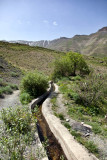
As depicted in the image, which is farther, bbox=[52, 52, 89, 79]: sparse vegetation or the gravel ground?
bbox=[52, 52, 89, 79]: sparse vegetation

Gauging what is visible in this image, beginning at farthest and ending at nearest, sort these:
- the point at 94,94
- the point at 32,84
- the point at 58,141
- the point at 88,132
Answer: the point at 32,84
the point at 94,94
the point at 88,132
the point at 58,141

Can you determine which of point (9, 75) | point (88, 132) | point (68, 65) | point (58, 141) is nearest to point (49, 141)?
point (58, 141)

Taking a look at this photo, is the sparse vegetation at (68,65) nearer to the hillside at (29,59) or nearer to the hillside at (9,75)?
the hillside at (29,59)

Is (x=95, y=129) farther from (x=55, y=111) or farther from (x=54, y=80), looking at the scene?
(x=54, y=80)

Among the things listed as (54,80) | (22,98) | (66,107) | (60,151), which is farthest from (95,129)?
(54,80)

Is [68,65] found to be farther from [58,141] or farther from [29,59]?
[29,59]

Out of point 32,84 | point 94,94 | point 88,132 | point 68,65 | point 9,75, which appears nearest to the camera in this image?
point 88,132

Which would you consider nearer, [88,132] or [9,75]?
[88,132]

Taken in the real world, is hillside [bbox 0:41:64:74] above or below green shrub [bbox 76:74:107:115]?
above

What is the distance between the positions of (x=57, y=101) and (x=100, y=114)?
12.3 feet

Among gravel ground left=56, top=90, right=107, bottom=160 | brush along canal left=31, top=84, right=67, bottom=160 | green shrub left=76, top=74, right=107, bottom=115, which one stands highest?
green shrub left=76, top=74, right=107, bottom=115

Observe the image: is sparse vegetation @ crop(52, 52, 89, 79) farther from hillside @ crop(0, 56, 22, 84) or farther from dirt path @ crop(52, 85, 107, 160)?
dirt path @ crop(52, 85, 107, 160)

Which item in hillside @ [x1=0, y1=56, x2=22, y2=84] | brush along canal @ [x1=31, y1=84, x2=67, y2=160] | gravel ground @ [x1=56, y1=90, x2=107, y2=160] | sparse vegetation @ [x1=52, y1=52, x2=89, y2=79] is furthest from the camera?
sparse vegetation @ [x1=52, y1=52, x2=89, y2=79]

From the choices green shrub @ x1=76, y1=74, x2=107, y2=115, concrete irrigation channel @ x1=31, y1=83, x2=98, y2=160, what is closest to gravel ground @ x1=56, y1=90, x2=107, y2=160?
concrete irrigation channel @ x1=31, y1=83, x2=98, y2=160
